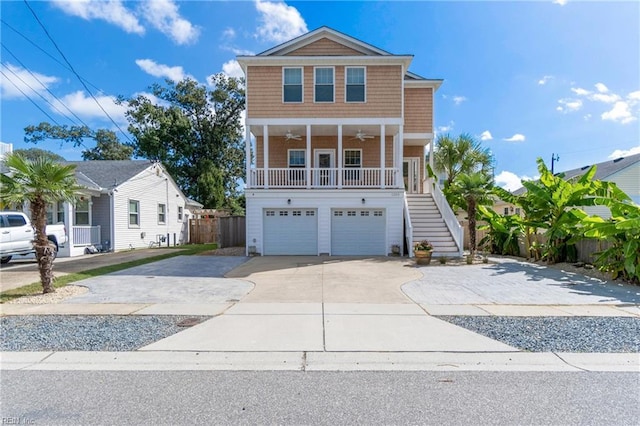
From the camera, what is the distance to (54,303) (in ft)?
23.2

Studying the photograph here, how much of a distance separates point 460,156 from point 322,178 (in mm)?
8227

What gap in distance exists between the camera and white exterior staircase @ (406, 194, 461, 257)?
46.0 ft

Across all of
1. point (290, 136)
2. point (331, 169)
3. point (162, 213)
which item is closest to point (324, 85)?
point (290, 136)

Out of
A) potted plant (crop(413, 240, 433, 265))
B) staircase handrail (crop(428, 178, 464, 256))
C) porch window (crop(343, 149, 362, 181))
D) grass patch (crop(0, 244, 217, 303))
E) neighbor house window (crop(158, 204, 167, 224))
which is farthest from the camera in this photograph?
neighbor house window (crop(158, 204, 167, 224))

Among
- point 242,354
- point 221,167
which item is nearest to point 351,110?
point 242,354

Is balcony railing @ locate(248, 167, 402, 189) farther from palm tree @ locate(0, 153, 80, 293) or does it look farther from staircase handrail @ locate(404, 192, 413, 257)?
palm tree @ locate(0, 153, 80, 293)

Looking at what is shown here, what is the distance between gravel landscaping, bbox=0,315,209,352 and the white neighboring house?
10188mm

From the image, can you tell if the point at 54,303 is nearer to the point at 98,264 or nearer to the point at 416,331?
the point at 98,264

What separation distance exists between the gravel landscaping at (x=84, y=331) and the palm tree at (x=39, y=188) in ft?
6.63

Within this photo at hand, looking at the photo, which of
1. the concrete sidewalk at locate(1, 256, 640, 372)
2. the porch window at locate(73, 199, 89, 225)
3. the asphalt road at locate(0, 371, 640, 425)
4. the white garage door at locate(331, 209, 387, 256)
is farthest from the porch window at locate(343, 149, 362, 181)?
the asphalt road at locate(0, 371, 640, 425)

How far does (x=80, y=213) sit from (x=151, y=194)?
460cm

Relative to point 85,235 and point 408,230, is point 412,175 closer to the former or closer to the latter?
point 408,230

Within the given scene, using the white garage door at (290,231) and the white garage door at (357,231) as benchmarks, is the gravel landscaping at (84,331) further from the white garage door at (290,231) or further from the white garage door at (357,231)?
the white garage door at (357,231)

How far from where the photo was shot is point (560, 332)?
525 cm
